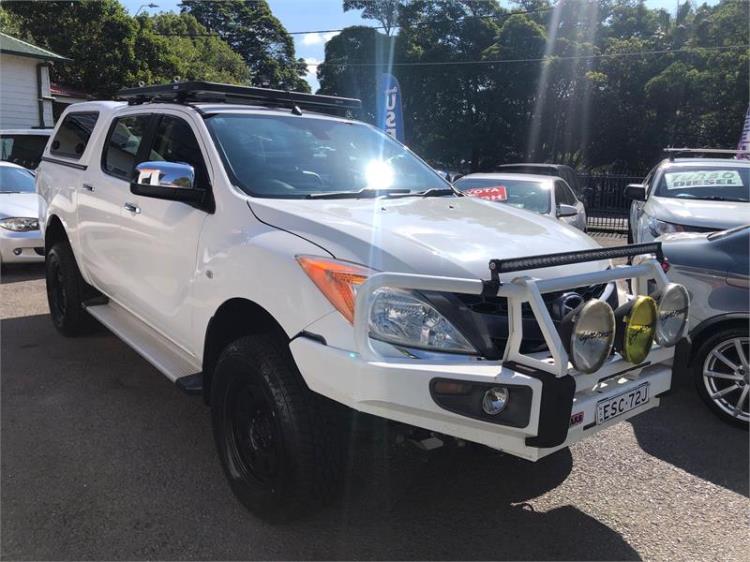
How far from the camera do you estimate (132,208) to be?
159 inches

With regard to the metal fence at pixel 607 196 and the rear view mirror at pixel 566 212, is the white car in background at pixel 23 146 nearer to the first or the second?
the rear view mirror at pixel 566 212

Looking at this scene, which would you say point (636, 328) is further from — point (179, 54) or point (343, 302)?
point (179, 54)

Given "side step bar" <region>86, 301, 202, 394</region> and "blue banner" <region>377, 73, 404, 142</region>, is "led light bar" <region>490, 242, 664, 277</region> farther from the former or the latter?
"blue banner" <region>377, 73, 404, 142</region>

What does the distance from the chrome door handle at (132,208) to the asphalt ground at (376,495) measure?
127 centimetres

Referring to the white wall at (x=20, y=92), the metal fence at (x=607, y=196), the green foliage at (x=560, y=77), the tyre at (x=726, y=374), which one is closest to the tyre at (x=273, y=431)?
the tyre at (x=726, y=374)

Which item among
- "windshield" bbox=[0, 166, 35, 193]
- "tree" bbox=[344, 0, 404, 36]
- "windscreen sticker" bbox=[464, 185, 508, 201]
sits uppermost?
"tree" bbox=[344, 0, 404, 36]

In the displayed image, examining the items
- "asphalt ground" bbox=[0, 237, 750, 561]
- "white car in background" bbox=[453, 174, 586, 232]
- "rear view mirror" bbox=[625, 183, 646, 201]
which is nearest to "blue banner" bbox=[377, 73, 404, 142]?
"white car in background" bbox=[453, 174, 586, 232]

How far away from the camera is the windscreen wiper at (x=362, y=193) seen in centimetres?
340

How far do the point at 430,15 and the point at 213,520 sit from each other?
3580 cm

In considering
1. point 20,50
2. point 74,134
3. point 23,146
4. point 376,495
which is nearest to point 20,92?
point 20,50

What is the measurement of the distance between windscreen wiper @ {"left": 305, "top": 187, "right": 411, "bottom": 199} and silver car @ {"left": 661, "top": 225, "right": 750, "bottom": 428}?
6.66 feet

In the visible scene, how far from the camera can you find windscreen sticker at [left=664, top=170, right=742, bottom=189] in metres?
7.58

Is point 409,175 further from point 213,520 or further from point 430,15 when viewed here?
point 430,15

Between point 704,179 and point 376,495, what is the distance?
254 inches
